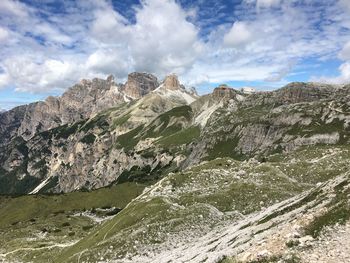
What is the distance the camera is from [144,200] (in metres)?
79.4

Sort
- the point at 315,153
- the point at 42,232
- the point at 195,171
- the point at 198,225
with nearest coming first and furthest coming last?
1. the point at 198,225
2. the point at 195,171
3. the point at 315,153
4. the point at 42,232

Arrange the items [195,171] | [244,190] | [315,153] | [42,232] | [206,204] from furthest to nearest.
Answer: [42,232] → [315,153] → [195,171] → [244,190] → [206,204]

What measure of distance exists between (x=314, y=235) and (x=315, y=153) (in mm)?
86591

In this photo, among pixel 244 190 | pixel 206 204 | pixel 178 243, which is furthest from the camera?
pixel 244 190

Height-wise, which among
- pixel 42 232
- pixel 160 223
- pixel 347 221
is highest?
pixel 347 221

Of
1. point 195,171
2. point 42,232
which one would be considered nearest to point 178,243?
point 195,171

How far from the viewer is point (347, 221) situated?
3075cm

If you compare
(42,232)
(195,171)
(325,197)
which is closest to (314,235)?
(325,197)

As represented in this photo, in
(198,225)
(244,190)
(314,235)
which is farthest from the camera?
(244,190)

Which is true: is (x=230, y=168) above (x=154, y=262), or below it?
above

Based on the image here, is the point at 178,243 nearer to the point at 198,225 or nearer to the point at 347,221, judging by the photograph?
the point at 198,225

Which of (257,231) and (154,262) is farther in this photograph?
(154,262)

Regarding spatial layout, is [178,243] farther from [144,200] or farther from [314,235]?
[314,235]

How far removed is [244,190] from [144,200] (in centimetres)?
1952
